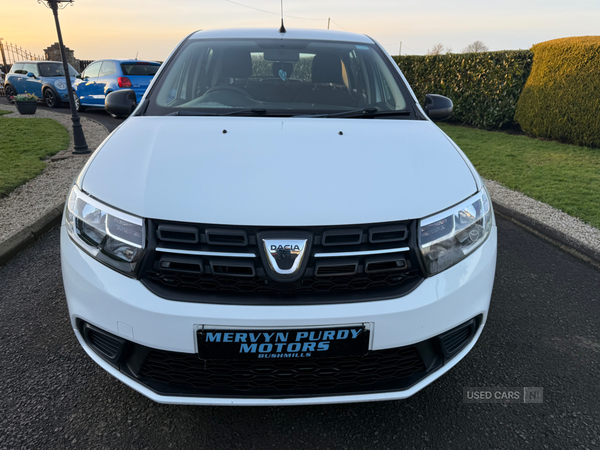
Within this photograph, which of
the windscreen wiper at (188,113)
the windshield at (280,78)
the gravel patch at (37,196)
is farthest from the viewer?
the gravel patch at (37,196)

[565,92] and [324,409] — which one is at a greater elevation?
[565,92]

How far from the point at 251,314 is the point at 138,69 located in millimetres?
12343

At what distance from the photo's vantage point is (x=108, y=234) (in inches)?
63.0

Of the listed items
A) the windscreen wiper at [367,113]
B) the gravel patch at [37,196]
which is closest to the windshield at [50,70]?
the gravel patch at [37,196]

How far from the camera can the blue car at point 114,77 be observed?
38.1ft

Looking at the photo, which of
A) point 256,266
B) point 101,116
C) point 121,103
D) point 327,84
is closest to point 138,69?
point 101,116

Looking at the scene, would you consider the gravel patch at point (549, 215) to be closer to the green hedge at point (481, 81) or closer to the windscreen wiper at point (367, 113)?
the windscreen wiper at point (367, 113)

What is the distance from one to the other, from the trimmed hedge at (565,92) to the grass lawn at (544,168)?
1.00 feet

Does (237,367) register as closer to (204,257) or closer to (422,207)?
(204,257)

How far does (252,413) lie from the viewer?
1880 millimetres

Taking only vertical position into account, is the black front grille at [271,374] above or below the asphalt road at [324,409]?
above

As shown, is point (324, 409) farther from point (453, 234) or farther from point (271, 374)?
point (453, 234)

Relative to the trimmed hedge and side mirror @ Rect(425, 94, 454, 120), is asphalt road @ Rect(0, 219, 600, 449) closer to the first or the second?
side mirror @ Rect(425, 94, 454, 120)

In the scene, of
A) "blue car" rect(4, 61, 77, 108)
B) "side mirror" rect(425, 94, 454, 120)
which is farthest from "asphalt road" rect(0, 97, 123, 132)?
"side mirror" rect(425, 94, 454, 120)
